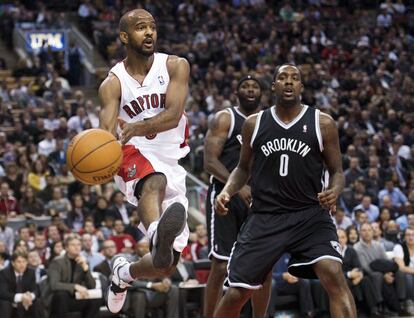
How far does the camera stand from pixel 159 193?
7406 mm

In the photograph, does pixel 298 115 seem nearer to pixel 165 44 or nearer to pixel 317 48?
pixel 165 44

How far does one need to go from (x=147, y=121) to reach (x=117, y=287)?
1.53 metres

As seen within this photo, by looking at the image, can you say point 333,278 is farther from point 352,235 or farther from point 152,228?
Answer: point 352,235

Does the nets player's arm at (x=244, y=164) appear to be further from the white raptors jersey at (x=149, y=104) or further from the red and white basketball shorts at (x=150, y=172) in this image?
the white raptors jersey at (x=149, y=104)

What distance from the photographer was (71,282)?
41.5 feet

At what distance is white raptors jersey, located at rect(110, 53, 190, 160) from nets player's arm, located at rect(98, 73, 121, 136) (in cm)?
5

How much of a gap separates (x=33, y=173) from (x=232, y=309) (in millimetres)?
9408

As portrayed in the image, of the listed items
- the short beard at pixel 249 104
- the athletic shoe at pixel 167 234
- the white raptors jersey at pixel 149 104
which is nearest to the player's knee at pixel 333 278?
the athletic shoe at pixel 167 234

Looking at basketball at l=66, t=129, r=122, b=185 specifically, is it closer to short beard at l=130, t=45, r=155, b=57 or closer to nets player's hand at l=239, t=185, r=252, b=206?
short beard at l=130, t=45, r=155, b=57

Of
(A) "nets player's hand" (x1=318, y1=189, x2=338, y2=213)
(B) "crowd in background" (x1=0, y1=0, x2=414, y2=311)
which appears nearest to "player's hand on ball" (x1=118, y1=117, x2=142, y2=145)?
(A) "nets player's hand" (x1=318, y1=189, x2=338, y2=213)

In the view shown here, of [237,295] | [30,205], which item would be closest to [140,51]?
[237,295]

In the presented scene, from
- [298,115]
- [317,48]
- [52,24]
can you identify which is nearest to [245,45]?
[317,48]

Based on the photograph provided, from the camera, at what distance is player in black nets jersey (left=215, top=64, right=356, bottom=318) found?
7.54 m

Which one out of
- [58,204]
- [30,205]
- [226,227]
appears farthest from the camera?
[58,204]
